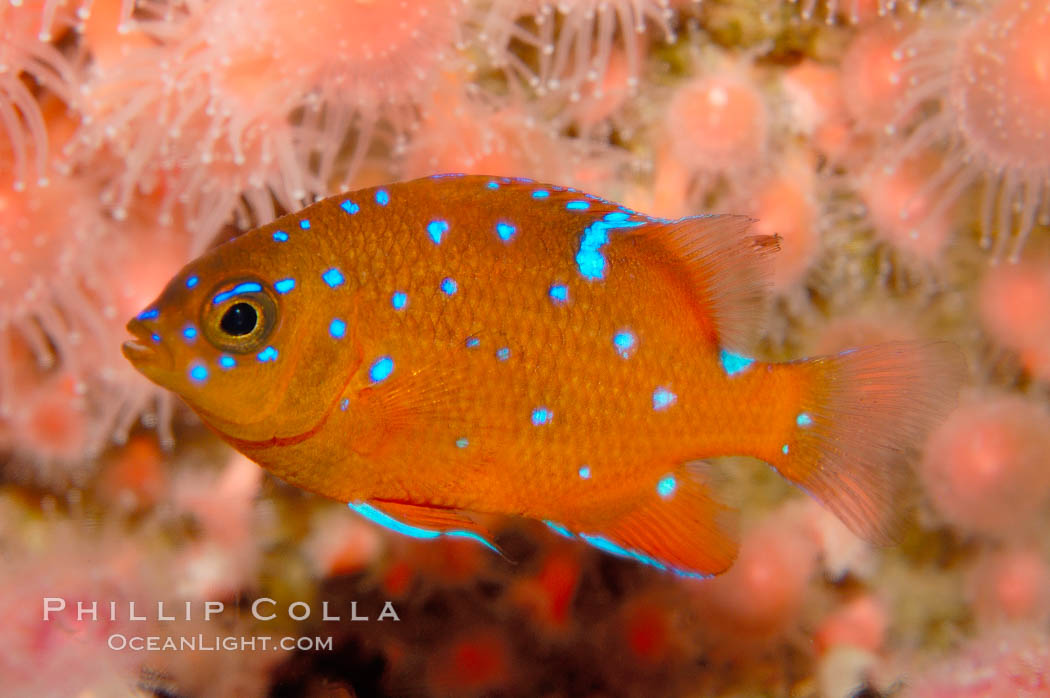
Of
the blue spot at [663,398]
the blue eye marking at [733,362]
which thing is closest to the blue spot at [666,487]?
the blue spot at [663,398]

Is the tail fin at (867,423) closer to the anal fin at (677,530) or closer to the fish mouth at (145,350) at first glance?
the anal fin at (677,530)

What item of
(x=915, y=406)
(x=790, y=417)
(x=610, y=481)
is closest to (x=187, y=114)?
(x=610, y=481)

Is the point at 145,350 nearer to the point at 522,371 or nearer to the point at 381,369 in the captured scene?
the point at 381,369

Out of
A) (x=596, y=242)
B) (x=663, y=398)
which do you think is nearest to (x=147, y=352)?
(x=596, y=242)

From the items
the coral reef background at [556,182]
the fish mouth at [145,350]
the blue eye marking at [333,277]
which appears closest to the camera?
the fish mouth at [145,350]

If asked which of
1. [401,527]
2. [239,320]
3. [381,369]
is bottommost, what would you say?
[401,527]

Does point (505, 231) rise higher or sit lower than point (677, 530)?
higher
